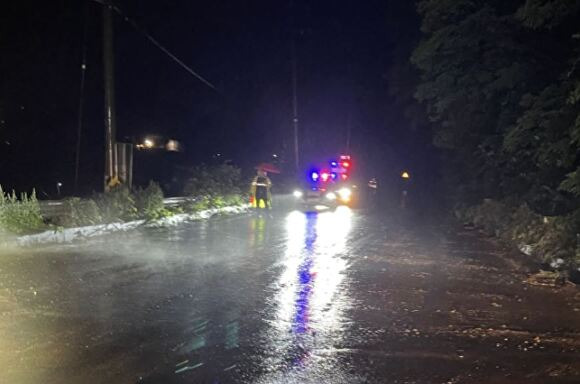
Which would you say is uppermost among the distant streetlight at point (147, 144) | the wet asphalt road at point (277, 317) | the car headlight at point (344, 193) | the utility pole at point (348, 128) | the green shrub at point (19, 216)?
the utility pole at point (348, 128)

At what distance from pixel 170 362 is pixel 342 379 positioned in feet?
5.52

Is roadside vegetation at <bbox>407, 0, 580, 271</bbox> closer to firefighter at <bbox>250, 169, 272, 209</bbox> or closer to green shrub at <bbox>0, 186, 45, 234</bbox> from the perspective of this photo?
firefighter at <bbox>250, 169, 272, 209</bbox>

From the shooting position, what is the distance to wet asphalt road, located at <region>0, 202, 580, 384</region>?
556 cm

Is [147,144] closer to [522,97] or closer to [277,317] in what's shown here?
[522,97]

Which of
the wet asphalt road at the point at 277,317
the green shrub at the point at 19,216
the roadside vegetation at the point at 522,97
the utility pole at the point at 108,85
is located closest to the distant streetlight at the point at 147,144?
the utility pole at the point at 108,85

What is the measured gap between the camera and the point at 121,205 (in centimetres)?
1673

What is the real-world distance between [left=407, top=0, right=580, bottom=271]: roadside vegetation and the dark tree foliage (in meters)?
0.02

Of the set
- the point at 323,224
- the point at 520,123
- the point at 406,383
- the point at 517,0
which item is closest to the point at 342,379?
the point at 406,383

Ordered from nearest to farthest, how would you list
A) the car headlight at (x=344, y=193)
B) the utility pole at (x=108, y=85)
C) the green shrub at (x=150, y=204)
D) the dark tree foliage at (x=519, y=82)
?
the dark tree foliage at (x=519, y=82) < the utility pole at (x=108, y=85) < the green shrub at (x=150, y=204) < the car headlight at (x=344, y=193)

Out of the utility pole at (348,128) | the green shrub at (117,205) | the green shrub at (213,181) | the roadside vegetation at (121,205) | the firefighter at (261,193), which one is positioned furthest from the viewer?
the utility pole at (348,128)

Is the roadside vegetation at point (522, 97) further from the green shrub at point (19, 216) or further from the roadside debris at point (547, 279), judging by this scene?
the green shrub at point (19, 216)

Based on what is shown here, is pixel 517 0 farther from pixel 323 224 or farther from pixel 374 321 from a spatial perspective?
pixel 374 321

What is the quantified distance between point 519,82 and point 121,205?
35.9ft

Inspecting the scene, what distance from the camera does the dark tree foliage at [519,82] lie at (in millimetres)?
11359
